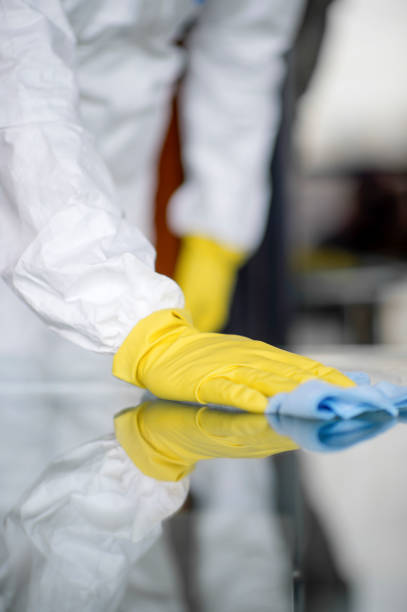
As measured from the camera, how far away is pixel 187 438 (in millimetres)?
607

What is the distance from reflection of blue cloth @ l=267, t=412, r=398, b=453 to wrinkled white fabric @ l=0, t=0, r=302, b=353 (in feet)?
0.90

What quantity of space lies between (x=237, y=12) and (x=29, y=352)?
96 centimetres

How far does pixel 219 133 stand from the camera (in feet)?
6.01

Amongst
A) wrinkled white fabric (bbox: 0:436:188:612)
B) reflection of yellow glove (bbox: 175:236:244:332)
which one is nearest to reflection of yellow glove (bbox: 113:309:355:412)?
wrinkled white fabric (bbox: 0:436:188:612)

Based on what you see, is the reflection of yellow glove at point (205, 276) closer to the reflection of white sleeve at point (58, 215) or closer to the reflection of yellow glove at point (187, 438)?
the reflection of white sleeve at point (58, 215)

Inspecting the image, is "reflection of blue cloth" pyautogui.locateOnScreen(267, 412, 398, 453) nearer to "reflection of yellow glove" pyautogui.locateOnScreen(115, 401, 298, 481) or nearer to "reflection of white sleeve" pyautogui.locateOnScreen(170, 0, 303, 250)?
"reflection of yellow glove" pyautogui.locateOnScreen(115, 401, 298, 481)

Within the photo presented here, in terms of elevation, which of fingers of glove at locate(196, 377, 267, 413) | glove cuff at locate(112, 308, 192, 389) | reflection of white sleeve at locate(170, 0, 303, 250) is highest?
fingers of glove at locate(196, 377, 267, 413)

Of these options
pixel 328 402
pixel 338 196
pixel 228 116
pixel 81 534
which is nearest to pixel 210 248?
pixel 228 116

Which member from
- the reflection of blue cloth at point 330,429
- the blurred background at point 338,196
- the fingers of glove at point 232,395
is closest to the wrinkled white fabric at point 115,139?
the fingers of glove at point 232,395

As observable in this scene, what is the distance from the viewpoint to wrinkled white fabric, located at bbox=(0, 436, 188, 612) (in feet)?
1.06

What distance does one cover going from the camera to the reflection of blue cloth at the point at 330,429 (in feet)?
1.91

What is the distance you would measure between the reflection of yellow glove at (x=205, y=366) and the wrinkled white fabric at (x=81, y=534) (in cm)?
23

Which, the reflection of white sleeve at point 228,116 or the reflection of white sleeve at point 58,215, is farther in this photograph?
the reflection of white sleeve at point 228,116

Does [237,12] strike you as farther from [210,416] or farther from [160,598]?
[160,598]
